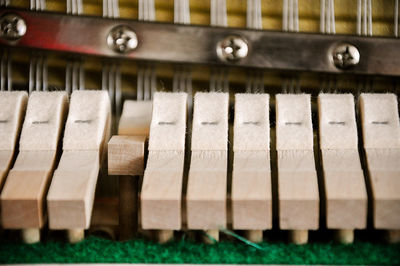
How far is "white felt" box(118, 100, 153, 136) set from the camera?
1406 millimetres

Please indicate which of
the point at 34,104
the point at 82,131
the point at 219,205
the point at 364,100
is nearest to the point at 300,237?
the point at 219,205

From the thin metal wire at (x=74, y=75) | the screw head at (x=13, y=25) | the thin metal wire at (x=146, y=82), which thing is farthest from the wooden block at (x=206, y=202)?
the screw head at (x=13, y=25)

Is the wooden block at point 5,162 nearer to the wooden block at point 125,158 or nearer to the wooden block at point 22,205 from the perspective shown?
the wooden block at point 22,205

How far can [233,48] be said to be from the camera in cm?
149

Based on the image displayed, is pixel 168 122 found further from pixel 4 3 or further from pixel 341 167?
pixel 4 3

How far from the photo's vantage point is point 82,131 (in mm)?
1354

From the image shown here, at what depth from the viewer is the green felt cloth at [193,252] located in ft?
3.91

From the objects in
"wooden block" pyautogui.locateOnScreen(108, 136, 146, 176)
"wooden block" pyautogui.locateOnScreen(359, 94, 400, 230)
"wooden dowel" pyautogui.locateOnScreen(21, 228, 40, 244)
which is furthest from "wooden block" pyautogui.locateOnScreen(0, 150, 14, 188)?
"wooden block" pyautogui.locateOnScreen(359, 94, 400, 230)

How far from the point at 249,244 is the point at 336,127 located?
1.25 feet

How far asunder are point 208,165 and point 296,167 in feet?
0.71

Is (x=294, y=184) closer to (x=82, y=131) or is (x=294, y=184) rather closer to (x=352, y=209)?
(x=352, y=209)

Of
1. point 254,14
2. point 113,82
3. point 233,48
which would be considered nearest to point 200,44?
point 233,48

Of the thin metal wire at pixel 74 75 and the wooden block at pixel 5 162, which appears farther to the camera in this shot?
the thin metal wire at pixel 74 75

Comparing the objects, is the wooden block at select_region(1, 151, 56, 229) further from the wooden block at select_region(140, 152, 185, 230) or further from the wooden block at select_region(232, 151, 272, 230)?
the wooden block at select_region(232, 151, 272, 230)
